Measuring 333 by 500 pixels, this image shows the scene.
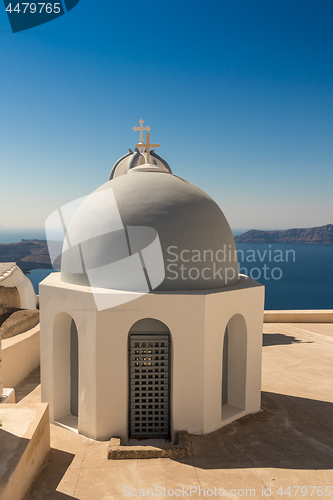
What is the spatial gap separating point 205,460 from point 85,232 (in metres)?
5.51

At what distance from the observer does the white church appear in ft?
24.3

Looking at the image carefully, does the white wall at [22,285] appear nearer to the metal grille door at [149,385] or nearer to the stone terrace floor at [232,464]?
the stone terrace floor at [232,464]

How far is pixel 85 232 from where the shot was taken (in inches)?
324

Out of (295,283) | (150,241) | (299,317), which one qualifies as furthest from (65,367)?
(295,283)

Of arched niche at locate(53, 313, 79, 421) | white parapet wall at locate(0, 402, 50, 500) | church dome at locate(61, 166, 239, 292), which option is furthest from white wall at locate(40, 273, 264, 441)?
white parapet wall at locate(0, 402, 50, 500)

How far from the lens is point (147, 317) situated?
7.41 metres

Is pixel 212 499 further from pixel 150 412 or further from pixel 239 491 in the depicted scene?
pixel 150 412

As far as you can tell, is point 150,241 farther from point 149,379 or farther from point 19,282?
point 19,282

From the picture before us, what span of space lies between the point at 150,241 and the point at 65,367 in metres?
3.89

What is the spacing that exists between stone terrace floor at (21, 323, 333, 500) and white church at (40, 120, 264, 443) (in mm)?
487

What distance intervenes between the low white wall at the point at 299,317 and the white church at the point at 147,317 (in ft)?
35.0

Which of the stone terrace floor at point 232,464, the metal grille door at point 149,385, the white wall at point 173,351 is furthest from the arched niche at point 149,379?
the stone terrace floor at point 232,464

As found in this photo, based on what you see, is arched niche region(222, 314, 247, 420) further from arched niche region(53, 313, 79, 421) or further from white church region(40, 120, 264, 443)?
arched niche region(53, 313, 79, 421)

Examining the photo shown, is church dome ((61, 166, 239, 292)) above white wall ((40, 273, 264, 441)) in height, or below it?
above
